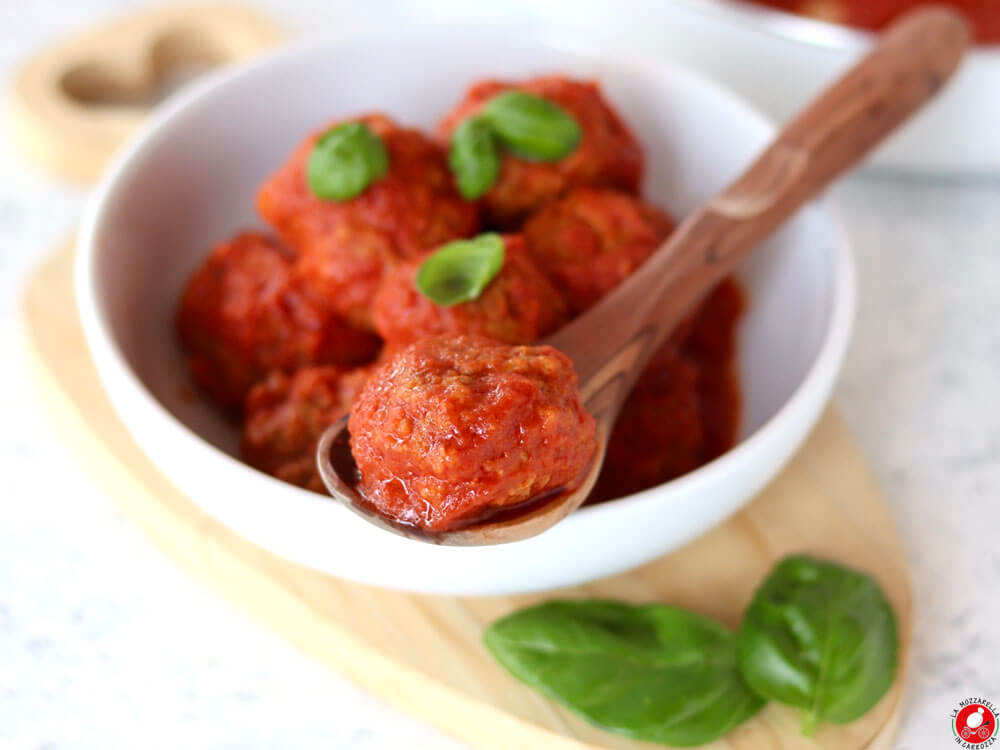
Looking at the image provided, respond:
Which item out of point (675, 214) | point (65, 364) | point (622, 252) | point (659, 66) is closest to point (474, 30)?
point (659, 66)

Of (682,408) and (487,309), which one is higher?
(487,309)

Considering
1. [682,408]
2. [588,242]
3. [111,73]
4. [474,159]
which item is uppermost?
[474,159]

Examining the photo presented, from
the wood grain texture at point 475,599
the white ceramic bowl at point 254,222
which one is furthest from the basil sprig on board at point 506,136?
the wood grain texture at point 475,599

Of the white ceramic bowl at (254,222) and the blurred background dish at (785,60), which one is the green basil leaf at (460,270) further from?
the blurred background dish at (785,60)

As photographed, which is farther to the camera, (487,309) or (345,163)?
(345,163)

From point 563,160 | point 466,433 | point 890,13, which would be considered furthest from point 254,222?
point 890,13

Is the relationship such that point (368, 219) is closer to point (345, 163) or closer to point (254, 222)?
point (345, 163)

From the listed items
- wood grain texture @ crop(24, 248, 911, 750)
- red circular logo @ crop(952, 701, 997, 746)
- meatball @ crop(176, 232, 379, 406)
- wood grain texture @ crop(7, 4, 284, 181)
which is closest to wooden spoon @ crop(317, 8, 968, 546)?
wood grain texture @ crop(24, 248, 911, 750)

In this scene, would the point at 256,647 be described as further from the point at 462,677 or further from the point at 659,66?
the point at 659,66
